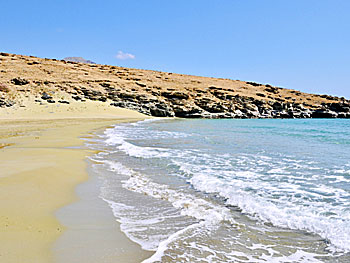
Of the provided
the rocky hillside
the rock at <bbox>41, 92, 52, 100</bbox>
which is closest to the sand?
the rocky hillside

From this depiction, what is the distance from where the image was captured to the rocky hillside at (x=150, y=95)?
Answer: 40344 millimetres

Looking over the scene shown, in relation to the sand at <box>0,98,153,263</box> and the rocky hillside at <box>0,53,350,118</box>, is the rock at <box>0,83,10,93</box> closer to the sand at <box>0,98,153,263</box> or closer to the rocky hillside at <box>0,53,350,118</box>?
the rocky hillside at <box>0,53,350,118</box>

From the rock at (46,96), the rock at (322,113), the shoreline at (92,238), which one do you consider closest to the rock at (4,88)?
the rock at (46,96)

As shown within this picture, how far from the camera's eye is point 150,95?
47.5 meters

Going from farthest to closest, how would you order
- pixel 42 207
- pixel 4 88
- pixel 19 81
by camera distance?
pixel 19 81 < pixel 4 88 < pixel 42 207

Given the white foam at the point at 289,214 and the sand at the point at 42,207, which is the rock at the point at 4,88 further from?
the white foam at the point at 289,214

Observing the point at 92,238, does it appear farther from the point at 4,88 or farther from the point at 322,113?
the point at 322,113

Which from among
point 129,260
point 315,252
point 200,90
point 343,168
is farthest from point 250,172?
point 200,90

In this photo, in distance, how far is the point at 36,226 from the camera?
325 centimetres

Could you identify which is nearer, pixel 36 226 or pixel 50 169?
pixel 36 226

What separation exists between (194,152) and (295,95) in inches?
2681

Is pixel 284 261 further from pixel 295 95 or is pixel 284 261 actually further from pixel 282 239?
pixel 295 95

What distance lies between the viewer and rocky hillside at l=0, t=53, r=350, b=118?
40344mm

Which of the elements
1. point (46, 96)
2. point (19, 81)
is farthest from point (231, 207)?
point (19, 81)
